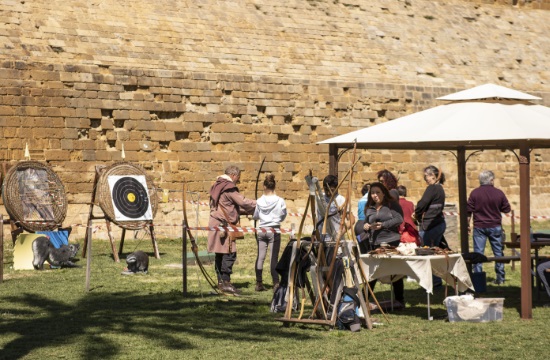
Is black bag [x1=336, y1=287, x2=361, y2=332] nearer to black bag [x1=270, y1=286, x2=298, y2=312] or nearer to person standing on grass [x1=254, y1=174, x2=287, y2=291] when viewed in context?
black bag [x1=270, y1=286, x2=298, y2=312]

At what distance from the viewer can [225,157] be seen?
21.0 m

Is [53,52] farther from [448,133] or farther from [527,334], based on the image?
[527,334]

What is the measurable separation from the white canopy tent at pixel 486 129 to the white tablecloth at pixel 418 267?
0.61 meters

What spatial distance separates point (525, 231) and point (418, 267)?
1093 mm

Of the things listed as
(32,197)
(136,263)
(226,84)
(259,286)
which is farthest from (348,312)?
(226,84)

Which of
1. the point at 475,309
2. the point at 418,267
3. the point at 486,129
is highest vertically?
the point at 486,129

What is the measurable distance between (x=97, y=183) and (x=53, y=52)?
3793mm

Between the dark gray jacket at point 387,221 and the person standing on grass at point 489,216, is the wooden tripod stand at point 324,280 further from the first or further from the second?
the person standing on grass at point 489,216

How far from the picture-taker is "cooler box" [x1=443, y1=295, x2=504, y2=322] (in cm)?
997

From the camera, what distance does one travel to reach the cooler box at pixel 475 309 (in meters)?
9.97

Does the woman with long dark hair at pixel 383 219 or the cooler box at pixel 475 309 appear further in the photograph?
the woman with long dark hair at pixel 383 219

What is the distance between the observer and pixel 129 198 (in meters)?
16.4

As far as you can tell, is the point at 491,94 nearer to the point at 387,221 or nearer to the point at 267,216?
the point at 387,221

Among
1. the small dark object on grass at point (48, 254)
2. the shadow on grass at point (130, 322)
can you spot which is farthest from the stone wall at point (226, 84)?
the shadow on grass at point (130, 322)
